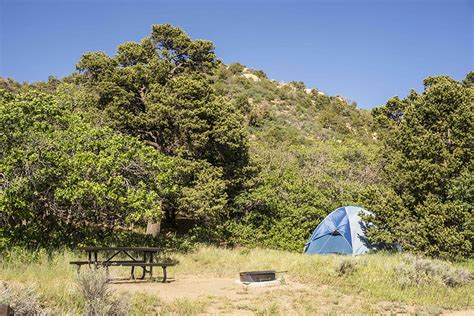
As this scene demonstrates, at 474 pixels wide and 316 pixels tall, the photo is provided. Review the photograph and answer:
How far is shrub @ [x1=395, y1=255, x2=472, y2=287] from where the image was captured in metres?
11.7

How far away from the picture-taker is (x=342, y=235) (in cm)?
1791

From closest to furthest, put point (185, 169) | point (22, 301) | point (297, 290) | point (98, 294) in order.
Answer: point (22, 301) < point (98, 294) < point (297, 290) < point (185, 169)

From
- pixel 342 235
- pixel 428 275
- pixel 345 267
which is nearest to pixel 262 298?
pixel 345 267

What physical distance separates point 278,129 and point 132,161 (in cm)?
2834

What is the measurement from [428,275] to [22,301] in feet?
32.3

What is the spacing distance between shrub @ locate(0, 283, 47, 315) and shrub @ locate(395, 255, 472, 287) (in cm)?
859

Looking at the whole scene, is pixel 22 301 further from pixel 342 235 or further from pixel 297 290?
pixel 342 235

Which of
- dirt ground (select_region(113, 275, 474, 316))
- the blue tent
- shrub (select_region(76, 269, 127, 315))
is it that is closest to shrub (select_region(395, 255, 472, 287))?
dirt ground (select_region(113, 275, 474, 316))

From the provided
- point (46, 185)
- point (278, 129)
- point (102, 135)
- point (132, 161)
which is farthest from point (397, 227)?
point (278, 129)

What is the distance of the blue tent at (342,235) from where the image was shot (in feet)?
57.9

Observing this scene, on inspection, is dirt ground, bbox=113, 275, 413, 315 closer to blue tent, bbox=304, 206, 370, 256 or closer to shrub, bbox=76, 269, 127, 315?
shrub, bbox=76, 269, 127, 315

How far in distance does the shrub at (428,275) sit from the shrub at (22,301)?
8.59 metres

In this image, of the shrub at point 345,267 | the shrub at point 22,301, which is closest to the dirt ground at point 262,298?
the shrub at point 345,267

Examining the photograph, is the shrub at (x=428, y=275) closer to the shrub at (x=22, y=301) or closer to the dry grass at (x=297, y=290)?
the dry grass at (x=297, y=290)
